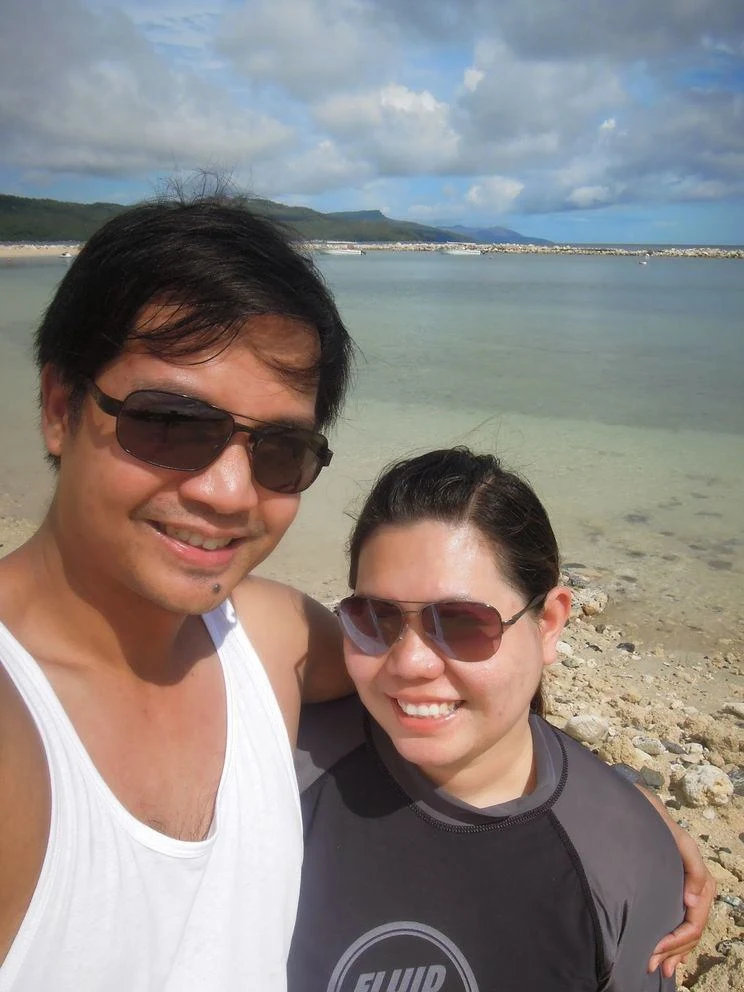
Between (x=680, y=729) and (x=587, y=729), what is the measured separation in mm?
657

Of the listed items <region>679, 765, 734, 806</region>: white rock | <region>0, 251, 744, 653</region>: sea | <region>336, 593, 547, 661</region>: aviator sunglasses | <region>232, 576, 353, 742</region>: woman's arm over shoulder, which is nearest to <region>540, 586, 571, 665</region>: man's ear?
<region>336, 593, 547, 661</region>: aviator sunglasses

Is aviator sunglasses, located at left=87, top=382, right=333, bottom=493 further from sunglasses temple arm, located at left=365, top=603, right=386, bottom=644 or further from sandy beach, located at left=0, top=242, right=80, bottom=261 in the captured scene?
sandy beach, located at left=0, top=242, right=80, bottom=261

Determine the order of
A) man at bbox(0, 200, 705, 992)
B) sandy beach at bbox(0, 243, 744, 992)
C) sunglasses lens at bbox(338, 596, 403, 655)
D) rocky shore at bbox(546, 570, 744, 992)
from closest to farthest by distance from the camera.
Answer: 1. man at bbox(0, 200, 705, 992)
2. sunglasses lens at bbox(338, 596, 403, 655)
3. rocky shore at bbox(546, 570, 744, 992)
4. sandy beach at bbox(0, 243, 744, 992)

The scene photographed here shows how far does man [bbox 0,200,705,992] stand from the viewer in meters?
1.40

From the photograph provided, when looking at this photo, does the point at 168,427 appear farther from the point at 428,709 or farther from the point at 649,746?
the point at 649,746

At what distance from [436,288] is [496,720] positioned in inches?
1821

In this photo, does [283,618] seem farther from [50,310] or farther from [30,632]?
[50,310]

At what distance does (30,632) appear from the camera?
155 centimetres

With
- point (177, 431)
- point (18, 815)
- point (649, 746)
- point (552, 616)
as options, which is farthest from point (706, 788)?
point (18, 815)

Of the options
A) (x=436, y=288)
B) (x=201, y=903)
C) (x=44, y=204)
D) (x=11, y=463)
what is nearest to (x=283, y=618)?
(x=201, y=903)

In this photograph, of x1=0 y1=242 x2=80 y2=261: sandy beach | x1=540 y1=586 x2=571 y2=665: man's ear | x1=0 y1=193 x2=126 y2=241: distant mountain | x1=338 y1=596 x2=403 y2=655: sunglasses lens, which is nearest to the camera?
x1=338 y1=596 x2=403 y2=655: sunglasses lens

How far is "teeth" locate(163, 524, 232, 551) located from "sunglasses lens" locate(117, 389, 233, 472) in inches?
5.5

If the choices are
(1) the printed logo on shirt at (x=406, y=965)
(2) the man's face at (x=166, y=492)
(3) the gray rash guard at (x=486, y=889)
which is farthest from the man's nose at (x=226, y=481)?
(1) the printed logo on shirt at (x=406, y=965)

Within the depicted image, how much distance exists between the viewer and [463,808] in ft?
5.88
